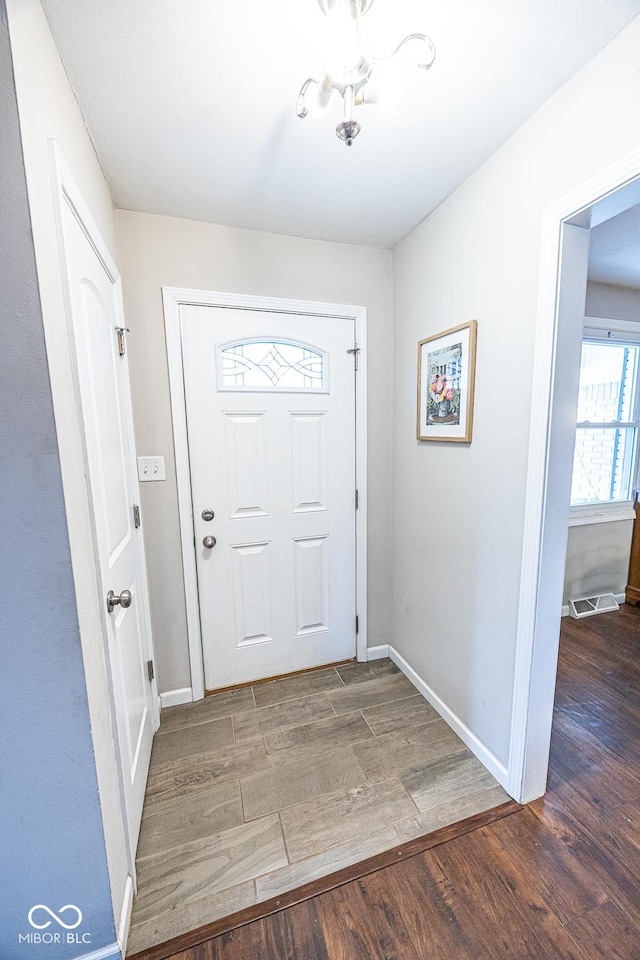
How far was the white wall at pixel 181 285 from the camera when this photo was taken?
1.67 m

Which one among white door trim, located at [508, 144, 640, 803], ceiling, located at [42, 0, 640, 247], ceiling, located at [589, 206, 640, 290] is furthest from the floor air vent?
ceiling, located at [42, 0, 640, 247]

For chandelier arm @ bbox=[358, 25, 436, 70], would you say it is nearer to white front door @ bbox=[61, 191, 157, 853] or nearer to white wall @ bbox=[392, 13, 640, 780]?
white wall @ bbox=[392, 13, 640, 780]

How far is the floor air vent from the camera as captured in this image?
9.16 feet

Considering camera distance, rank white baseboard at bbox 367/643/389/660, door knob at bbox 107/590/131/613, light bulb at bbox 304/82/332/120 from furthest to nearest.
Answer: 1. white baseboard at bbox 367/643/389/660
2. door knob at bbox 107/590/131/613
3. light bulb at bbox 304/82/332/120

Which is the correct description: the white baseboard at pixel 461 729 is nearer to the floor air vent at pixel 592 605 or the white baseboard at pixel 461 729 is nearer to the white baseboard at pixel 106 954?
the white baseboard at pixel 106 954

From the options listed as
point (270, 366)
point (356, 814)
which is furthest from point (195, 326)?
point (356, 814)

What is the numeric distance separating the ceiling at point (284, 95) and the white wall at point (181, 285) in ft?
0.43

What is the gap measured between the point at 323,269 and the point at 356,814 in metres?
2.39

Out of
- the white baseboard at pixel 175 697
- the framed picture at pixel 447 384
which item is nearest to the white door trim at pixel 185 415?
the white baseboard at pixel 175 697

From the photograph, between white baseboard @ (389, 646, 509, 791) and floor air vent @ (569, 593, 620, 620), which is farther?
floor air vent @ (569, 593, 620, 620)

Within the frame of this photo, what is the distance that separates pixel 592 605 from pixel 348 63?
→ 11.3ft

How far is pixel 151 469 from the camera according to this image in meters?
1.76

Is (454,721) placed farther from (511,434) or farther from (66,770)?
(66,770)

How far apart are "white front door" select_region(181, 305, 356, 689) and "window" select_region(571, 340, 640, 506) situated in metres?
2.03
